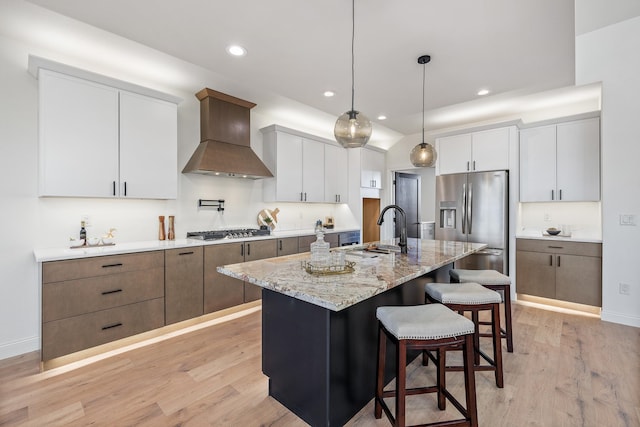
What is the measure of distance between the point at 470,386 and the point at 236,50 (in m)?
3.04

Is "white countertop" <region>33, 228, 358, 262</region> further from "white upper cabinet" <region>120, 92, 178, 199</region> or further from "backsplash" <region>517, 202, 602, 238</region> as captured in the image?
"backsplash" <region>517, 202, 602, 238</region>

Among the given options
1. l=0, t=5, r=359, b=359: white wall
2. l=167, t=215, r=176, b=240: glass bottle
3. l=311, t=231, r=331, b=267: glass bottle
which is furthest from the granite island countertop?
l=0, t=5, r=359, b=359: white wall

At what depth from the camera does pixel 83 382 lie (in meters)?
2.20

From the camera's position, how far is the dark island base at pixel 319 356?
160 centimetres

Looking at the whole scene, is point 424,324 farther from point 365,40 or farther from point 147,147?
point 147,147

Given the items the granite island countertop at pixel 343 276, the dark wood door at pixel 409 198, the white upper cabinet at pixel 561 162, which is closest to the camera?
the granite island countertop at pixel 343 276

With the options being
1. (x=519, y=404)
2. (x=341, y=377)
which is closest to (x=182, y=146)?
(x=341, y=377)

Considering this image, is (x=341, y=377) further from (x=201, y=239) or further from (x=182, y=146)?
(x=182, y=146)

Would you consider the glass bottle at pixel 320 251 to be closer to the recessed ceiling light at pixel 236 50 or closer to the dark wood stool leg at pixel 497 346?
the dark wood stool leg at pixel 497 346

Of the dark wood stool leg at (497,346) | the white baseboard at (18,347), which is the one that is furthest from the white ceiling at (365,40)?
the white baseboard at (18,347)

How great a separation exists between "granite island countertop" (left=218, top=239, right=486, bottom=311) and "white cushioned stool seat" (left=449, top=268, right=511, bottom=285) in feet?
0.76

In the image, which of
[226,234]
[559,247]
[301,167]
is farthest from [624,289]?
[226,234]

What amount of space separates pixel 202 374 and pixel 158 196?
188 cm

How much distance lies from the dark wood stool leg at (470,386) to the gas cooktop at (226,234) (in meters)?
2.79
